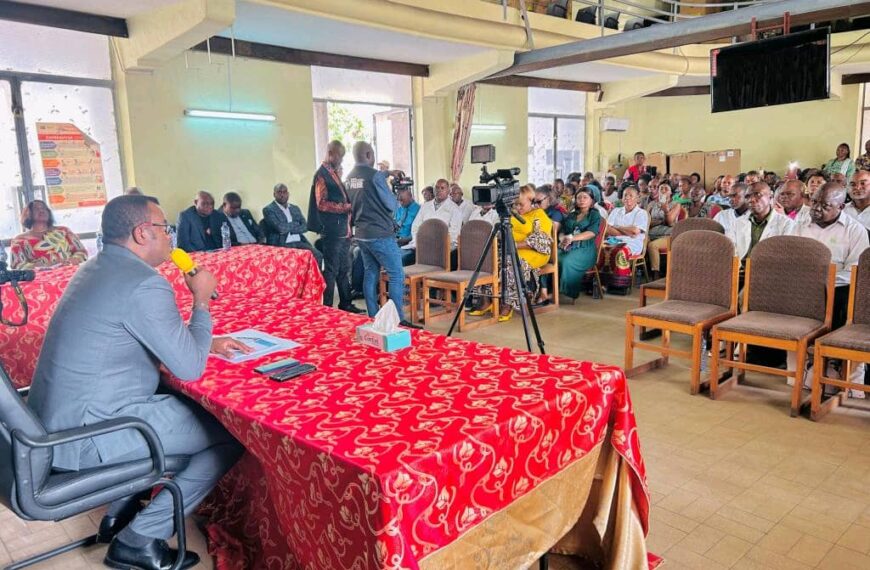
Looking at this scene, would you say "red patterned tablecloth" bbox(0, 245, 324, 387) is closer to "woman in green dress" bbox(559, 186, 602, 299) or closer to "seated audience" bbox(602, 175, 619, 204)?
"woman in green dress" bbox(559, 186, 602, 299)

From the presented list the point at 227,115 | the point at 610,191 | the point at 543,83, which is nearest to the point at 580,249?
the point at 227,115

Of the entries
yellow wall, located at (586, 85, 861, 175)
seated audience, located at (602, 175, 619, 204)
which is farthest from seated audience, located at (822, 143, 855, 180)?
seated audience, located at (602, 175, 619, 204)

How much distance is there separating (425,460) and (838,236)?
10.4 ft

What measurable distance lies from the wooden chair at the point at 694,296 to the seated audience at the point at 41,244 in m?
3.75

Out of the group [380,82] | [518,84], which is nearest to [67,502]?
[380,82]

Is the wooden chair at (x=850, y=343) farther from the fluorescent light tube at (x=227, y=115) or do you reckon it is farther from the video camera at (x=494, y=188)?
the fluorescent light tube at (x=227, y=115)

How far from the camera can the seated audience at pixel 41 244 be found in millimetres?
4336

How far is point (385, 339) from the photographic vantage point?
2.00 meters

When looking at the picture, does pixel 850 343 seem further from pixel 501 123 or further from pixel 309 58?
pixel 501 123

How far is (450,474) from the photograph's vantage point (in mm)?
1302

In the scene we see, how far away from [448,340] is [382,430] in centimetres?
72

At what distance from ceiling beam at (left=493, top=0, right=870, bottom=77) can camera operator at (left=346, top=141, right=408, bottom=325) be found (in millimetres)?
3314

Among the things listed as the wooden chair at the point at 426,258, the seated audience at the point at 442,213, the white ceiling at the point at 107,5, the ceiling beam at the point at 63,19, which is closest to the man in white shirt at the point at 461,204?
the seated audience at the point at 442,213

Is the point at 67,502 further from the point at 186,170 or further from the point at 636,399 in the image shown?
the point at 186,170
